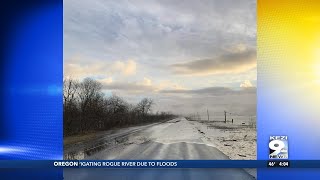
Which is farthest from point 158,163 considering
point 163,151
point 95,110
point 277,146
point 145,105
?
point 277,146

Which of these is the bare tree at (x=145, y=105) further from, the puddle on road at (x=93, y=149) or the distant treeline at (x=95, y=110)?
the puddle on road at (x=93, y=149)

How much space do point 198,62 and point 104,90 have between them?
113cm

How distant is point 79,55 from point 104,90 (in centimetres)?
49

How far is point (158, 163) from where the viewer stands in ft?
16.2

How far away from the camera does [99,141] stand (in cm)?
504

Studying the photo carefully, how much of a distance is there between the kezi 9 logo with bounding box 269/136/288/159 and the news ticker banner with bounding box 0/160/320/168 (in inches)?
2.6

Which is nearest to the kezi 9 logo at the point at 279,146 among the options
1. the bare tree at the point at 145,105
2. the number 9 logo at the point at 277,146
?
the number 9 logo at the point at 277,146

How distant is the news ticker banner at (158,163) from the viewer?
16.0 ft

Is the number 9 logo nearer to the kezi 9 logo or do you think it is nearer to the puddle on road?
the kezi 9 logo

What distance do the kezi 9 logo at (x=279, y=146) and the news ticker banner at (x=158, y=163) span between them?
7 cm

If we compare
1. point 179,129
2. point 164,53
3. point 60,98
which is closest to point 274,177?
point 179,129

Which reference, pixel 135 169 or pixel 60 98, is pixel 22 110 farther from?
pixel 135 169

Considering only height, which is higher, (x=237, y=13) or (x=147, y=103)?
(x=237, y=13)

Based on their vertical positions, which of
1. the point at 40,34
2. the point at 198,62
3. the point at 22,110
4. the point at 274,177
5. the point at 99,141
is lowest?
the point at 274,177
